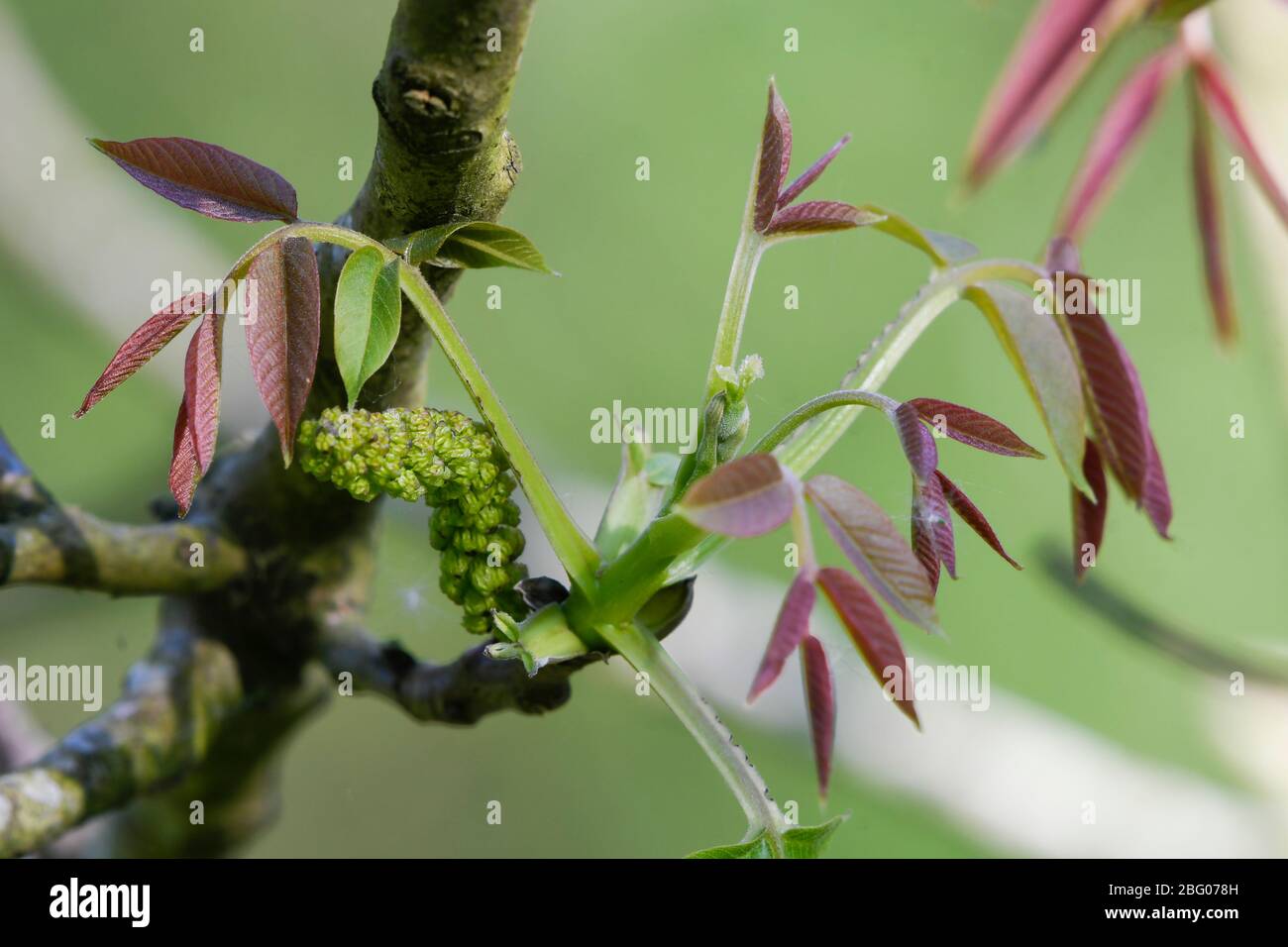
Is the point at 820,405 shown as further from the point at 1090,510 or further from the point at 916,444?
the point at 1090,510

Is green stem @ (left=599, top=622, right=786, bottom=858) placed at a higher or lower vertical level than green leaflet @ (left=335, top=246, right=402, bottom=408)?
lower

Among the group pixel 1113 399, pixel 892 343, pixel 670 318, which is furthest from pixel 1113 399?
pixel 670 318

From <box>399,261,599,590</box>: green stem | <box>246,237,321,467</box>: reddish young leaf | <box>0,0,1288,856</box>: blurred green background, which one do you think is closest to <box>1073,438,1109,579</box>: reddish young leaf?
<box>399,261,599,590</box>: green stem

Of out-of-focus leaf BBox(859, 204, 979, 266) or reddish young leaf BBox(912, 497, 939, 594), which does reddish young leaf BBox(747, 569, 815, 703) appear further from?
out-of-focus leaf BBox(859, 204, 979, 266)

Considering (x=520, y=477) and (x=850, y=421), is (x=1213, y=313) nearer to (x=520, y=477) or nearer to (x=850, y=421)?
(x=850, y=421)

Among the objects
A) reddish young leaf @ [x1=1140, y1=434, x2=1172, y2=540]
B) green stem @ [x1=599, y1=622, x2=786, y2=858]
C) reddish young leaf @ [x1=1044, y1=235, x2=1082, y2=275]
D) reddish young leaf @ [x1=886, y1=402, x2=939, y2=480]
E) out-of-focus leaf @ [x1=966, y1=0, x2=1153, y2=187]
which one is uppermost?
out-of-focus leaf @ [x1=966, y1=0, x2=1153, y2=187]

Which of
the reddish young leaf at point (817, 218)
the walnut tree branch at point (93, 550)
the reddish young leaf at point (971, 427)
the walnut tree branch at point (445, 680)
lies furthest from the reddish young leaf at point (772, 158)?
the walnut tree branch at point (93, 550)
